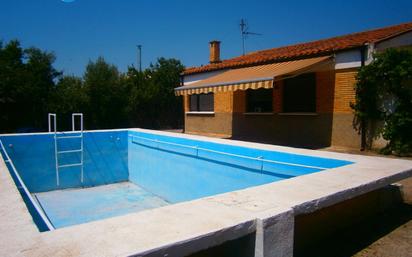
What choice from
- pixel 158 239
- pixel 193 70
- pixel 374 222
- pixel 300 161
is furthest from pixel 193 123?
pixel 158 239

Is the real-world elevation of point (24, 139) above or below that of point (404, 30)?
below

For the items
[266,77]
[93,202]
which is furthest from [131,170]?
[266,77]

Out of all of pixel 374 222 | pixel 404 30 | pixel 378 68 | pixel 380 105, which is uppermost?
pixel 404 30

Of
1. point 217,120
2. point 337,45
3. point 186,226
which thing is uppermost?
point 337,45

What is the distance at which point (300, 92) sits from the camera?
18562 millimetres

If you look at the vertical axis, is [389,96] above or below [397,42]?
below

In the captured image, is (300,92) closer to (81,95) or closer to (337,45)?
(337,45)

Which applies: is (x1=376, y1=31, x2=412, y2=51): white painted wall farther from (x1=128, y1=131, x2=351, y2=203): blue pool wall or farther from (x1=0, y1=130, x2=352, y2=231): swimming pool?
(x1=0, y1=130, x2=352, y2=231): swimming pool

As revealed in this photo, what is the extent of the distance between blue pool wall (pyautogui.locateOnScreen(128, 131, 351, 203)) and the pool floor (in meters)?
0.68

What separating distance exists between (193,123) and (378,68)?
1590 centimetres

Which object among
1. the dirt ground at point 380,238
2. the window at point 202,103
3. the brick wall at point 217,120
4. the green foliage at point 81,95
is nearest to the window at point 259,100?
the brick wall at point 217,120

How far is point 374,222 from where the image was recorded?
18.8 ft

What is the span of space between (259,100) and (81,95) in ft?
50.5

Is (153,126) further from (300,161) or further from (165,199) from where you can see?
(300,161)
